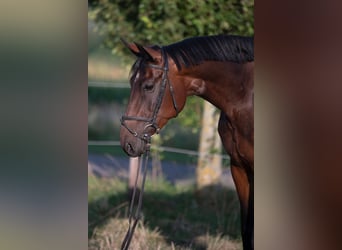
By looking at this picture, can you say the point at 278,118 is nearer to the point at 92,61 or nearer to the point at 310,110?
the point at 310,110

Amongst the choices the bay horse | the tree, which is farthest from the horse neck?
the tree

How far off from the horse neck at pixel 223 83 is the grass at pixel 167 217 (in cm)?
124

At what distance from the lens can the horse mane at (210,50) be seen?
3061 millimetres

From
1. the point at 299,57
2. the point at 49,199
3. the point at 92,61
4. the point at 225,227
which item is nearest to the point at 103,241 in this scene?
the point at 225,227

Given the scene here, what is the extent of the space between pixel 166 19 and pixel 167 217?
5.36ft

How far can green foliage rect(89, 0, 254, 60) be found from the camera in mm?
4656

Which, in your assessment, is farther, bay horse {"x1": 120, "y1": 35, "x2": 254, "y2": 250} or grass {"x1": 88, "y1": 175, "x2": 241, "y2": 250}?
grass {"x1": 88, "y1": 175, "x2": 241, "y2": 250}

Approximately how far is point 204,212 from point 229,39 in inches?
98.2

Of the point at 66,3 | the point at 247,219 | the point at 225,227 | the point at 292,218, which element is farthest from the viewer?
the point at 225,227

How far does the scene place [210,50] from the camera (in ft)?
10.2

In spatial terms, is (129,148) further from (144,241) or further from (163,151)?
(163,151)

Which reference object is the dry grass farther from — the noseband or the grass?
the noseband

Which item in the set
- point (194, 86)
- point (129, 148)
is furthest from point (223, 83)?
point (129, 148)

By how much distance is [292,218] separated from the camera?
7.21 ft
